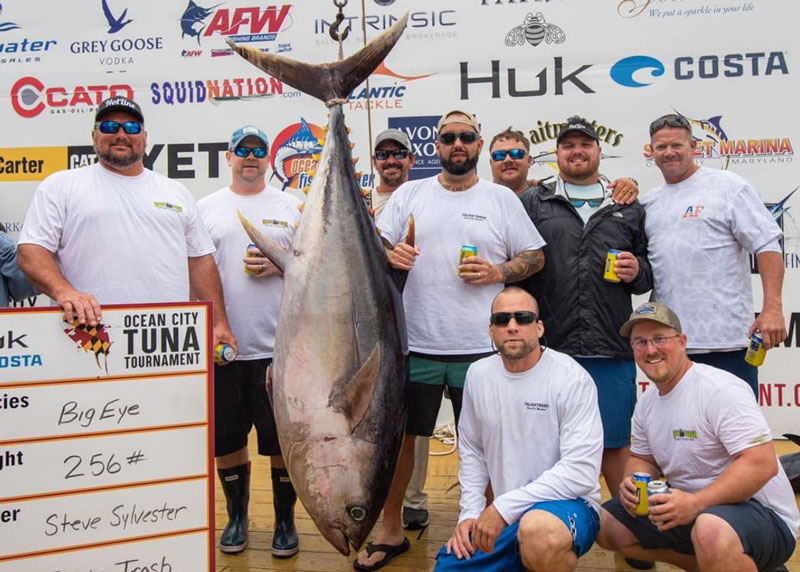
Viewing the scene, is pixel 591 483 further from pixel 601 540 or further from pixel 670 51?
pixel 670 51

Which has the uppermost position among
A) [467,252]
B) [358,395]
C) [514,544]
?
[467,252]

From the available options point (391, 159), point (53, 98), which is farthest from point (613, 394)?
point (53, 98)

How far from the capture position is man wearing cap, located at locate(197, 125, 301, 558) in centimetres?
255

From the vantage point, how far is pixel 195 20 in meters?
4.46

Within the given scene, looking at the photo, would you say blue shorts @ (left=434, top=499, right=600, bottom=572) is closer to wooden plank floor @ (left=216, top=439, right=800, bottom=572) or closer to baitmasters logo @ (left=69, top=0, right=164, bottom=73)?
wooden plank floor @ (left=216, top=439, right=800, bottom=572)

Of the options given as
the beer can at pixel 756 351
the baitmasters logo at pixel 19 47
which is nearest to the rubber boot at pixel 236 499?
the beer can at pixel 756 351

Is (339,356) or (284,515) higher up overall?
(339,356)

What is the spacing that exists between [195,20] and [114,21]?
0.58m

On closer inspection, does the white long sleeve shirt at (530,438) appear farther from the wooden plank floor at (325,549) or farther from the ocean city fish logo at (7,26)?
the ocean city fish logo at (7,26)

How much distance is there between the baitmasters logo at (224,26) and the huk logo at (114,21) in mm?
408

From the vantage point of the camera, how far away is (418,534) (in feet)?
8.95

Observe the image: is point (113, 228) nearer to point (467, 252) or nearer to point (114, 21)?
point (467, 252)

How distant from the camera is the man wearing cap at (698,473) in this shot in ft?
6.03

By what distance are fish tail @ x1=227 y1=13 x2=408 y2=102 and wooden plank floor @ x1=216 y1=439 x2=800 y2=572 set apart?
1680 millimetres
